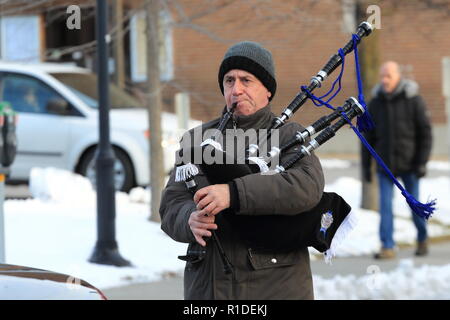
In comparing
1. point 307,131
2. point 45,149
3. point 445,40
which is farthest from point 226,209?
point 445,40

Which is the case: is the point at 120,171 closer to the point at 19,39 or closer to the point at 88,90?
the point at 88,90

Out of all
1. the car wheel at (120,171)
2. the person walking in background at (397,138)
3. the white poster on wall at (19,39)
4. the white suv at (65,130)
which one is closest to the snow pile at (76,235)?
the car wheel at (120,171)

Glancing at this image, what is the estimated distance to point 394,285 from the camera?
27.1ft

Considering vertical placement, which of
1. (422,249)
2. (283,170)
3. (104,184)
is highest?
(104,184)

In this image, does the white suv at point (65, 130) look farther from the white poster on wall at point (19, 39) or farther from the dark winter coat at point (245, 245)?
the dark winter coat at point (245, 245)

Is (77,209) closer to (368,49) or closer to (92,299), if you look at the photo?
(368,49)

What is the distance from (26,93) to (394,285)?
22.8 ft

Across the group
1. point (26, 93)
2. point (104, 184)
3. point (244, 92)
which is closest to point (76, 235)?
point (104, 184)

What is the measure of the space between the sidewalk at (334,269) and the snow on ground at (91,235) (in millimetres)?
182

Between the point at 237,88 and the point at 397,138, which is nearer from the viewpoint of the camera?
the point at 237,88

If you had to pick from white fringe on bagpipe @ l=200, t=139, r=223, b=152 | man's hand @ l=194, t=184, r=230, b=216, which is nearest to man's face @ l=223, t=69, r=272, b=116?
white fringe on bagpipe @ l=200, t=139, r=223, b=152
